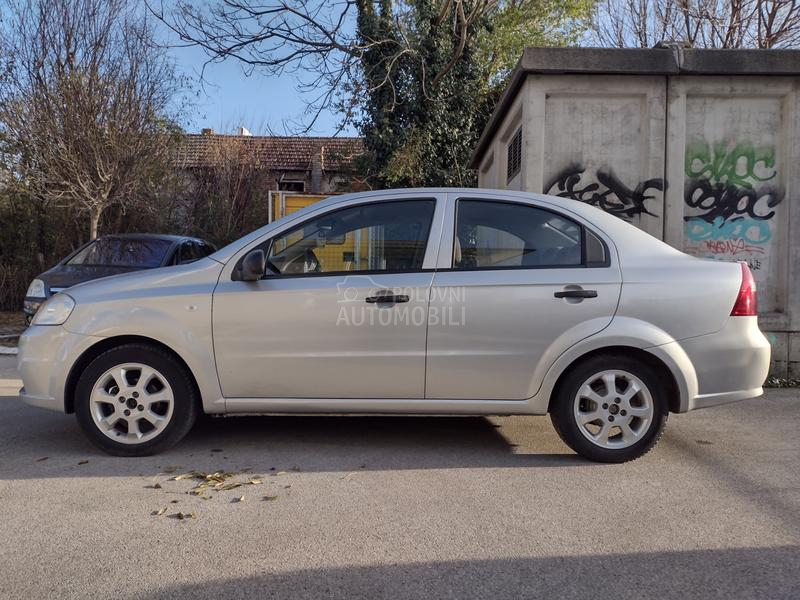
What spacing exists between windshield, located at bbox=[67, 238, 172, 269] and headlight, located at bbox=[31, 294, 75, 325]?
4036 mm

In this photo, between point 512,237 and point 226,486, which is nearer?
point 226,486

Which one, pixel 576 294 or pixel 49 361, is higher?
pixel 576 294

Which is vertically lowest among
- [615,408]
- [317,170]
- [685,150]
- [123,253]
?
[615,408]

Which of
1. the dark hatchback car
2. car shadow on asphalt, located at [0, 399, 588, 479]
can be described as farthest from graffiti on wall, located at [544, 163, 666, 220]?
the dark hatchback car

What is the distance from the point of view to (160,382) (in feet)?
14.7

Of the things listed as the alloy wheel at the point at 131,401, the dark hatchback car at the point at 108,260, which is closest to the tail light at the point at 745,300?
the alloy wheel at the point at 131,401

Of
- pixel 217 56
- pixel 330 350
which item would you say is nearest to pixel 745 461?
pixel 330 350

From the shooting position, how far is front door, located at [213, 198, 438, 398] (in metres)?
4.38

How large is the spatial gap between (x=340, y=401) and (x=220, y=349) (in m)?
0.86

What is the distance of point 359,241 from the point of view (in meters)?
4.59

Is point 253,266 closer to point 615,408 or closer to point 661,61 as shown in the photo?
point 615,408

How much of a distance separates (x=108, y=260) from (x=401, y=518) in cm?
670

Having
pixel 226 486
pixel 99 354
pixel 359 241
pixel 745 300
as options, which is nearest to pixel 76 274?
pixel 99 354

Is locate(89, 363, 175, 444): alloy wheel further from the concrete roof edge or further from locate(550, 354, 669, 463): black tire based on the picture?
the concrete roof edge
